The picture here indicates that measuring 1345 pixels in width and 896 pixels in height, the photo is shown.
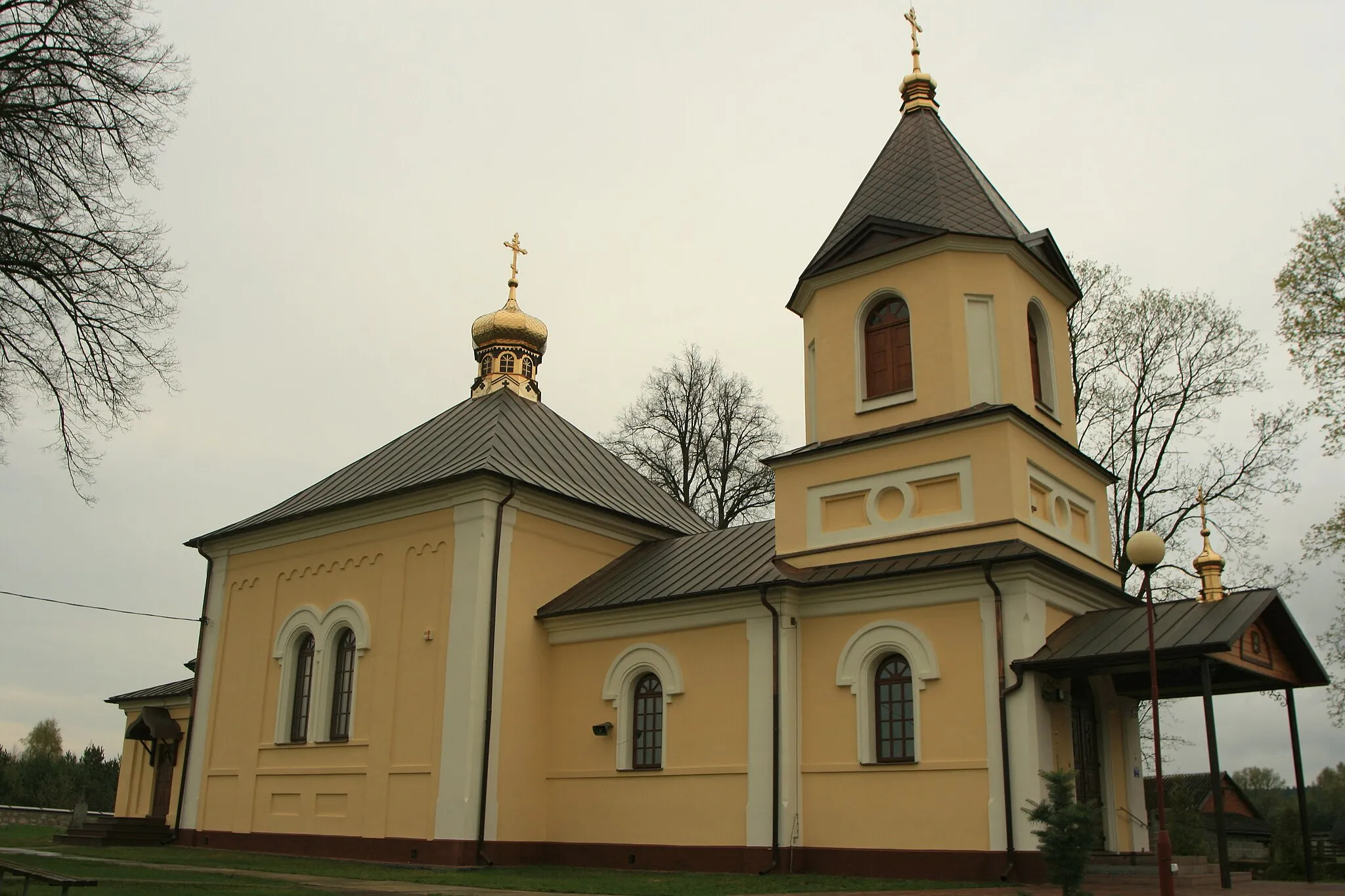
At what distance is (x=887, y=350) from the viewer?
16.9 m

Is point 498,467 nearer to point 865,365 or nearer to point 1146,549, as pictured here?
point 865,365

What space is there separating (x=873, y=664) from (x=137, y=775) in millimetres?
18593

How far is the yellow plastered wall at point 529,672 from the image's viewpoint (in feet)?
57.6

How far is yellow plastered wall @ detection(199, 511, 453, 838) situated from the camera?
1789 centimetres

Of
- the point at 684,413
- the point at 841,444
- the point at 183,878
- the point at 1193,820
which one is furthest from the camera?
the point at 684,413

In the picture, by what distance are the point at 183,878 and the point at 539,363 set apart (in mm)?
14950

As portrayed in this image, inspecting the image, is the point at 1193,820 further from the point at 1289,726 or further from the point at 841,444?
the point at 841,444

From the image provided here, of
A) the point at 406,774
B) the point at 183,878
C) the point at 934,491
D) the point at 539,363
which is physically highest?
the point at 539,363

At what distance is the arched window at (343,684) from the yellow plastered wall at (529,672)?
314 cm

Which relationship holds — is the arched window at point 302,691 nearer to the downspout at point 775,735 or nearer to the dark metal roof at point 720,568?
the dark metal roof at point 720,568

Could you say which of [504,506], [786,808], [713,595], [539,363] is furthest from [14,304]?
[539,363]

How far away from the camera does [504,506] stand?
18.5m

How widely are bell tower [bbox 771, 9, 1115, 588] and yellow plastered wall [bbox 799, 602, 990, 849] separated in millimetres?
1264

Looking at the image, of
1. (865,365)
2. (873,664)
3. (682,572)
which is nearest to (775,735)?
(873,664)
